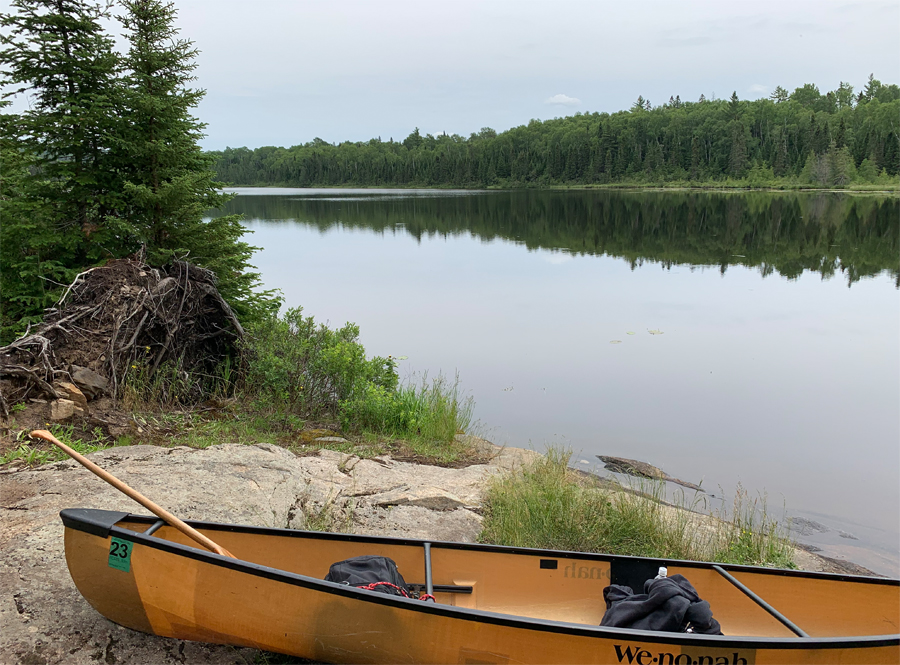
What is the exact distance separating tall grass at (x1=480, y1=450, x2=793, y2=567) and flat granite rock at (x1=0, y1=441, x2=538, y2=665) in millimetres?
364

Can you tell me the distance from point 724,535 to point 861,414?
6009mm

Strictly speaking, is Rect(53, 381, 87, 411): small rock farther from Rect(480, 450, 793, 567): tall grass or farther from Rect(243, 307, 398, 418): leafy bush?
Rect(480, 450, 793, 567): tall grass

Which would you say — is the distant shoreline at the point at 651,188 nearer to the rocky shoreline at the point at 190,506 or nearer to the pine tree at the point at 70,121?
the pine tree at the point at 70,121

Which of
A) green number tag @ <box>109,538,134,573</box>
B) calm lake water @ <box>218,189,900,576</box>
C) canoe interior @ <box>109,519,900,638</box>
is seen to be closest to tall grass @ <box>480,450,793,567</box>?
canoe interior @ <box>109,519,900,638</box>

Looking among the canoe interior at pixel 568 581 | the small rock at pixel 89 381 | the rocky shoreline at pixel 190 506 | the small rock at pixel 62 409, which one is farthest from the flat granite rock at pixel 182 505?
the small rock at pixel 89 381

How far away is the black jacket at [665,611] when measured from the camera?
3.57 metres

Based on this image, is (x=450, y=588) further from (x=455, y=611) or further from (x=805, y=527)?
(x=805, y=527)

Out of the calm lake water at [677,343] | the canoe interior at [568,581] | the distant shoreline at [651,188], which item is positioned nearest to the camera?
the canoe interior at [568,581]

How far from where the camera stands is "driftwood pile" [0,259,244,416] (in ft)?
22.7

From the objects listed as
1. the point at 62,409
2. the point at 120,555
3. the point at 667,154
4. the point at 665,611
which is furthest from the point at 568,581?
the point at 667,154

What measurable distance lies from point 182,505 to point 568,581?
3.26 meters

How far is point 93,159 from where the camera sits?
343 inches

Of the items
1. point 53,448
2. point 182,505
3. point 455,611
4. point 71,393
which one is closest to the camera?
point 455,611

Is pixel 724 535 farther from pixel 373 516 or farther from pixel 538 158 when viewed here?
pixel 538 158
